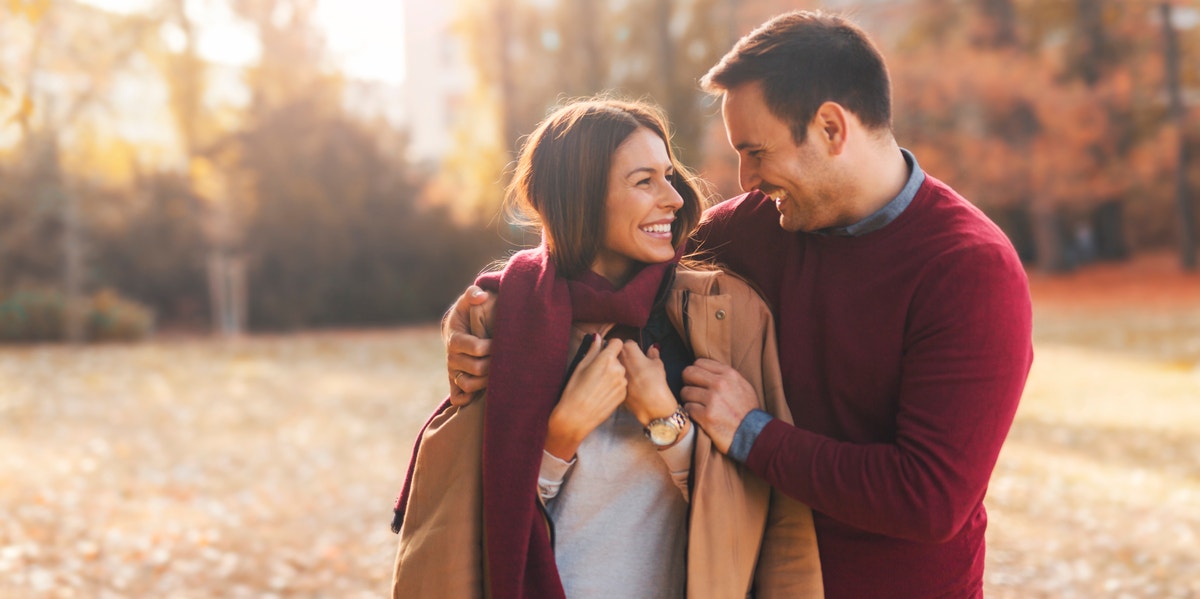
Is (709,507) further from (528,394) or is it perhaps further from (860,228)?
(860,228)

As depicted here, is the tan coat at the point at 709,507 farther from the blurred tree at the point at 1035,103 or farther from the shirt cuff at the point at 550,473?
the blurred tree at the point at 1035,103

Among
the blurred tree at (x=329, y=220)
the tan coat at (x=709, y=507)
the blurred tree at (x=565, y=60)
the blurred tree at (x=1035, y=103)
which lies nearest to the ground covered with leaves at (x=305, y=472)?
the tan coat at (x=709, y=507)

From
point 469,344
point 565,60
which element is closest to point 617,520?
point 469,344

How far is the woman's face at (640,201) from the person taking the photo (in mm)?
2383

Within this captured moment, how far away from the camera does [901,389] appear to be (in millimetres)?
2150

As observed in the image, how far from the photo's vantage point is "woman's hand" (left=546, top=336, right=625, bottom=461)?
2225 mm

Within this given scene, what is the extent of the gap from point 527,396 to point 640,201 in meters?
0.53

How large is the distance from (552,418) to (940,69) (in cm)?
2130

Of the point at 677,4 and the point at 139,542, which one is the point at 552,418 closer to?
the point at 139,542

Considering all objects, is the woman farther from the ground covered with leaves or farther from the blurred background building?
the blurred background building

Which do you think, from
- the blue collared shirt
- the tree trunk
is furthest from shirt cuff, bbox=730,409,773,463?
the tree trunk

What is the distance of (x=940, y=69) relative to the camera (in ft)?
70.7

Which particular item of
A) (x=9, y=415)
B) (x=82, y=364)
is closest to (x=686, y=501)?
(x=9, y=415)

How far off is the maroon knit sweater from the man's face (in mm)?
81
